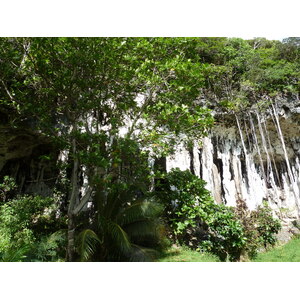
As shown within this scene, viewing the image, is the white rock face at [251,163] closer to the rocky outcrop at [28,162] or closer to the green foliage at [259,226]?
the green foliage at [259,226]

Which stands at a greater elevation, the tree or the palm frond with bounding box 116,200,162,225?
the tree

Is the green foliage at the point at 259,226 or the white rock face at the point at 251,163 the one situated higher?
the white rock face at the point at 251,163

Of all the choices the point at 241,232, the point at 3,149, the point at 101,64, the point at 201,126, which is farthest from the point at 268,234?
the point at 3,149

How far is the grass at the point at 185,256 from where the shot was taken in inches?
152

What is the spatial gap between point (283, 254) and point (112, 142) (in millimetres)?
4080

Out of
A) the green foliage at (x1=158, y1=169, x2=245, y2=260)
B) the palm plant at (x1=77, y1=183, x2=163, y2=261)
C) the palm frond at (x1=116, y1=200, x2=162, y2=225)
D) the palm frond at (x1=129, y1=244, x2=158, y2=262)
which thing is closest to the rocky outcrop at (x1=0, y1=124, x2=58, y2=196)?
the palm plant at (x1=77, y1=183, x2=163, y2=261)

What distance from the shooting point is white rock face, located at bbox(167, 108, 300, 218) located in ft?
24.0

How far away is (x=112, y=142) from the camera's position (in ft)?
11.5

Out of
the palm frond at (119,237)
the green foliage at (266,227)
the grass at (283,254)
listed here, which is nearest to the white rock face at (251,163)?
the green foliage at (266,227)

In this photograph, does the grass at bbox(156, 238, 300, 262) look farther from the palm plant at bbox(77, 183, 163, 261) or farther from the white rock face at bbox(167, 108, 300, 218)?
the white rock face at bbox(167, 108, 300, 218)

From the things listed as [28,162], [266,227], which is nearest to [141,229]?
[266,227]

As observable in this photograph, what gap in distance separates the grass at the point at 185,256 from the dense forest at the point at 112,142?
0.15m

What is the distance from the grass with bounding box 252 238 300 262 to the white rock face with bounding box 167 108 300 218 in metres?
1.83

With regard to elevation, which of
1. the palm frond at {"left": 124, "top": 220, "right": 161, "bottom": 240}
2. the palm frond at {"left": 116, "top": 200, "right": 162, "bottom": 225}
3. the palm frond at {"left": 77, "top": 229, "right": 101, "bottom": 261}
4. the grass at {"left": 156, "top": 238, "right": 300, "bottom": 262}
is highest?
the palm frond at {"left": 116, "top": 200, "right": 162, "bottom": 225}
